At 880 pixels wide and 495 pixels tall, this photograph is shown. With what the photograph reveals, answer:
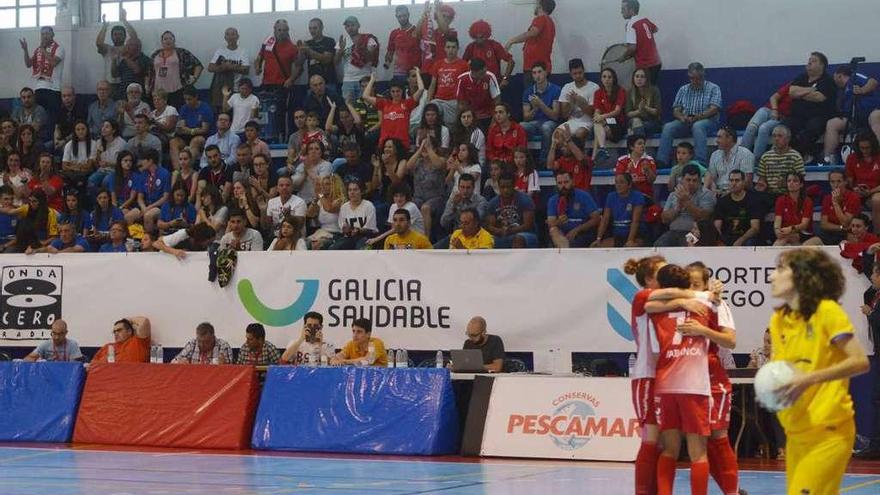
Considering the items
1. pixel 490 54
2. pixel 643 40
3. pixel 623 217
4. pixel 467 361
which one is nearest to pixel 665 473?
pixel 467 361

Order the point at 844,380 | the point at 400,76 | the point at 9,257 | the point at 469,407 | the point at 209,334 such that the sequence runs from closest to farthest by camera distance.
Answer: the point at 844,380 → the point at 469,407 → the point at 209,334 → the point at 9,257 → the point at 400,76

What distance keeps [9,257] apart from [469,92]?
753 cm

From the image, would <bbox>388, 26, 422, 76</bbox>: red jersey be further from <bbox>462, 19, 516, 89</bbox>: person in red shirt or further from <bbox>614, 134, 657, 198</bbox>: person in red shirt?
<bbox>614, 134, 657, 198</bbox>: person in red shirt

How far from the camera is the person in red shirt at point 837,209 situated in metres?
18.6

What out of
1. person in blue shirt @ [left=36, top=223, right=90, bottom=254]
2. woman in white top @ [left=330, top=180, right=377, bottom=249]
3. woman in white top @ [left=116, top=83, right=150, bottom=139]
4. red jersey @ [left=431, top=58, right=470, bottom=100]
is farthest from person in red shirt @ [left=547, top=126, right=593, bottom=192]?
woman in white top @ [left=116, top=83, right=150, bottom=139]

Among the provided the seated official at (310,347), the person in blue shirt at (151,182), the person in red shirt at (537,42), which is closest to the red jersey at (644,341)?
the seated official at (310,347)

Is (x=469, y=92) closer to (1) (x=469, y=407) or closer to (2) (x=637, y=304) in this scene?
(1) (x=469, y=407)

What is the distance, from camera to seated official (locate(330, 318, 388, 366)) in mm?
18188

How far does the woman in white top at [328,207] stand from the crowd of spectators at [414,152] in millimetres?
34

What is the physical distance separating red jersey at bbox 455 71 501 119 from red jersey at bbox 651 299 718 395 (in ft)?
41.5

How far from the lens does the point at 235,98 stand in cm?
2500

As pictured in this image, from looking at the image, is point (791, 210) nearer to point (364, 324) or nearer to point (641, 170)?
point (641, 170)

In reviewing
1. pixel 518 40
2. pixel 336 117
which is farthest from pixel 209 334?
pixel 518 40

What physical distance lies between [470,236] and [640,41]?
585 cm
